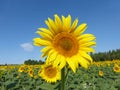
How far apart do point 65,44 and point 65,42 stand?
0.02m

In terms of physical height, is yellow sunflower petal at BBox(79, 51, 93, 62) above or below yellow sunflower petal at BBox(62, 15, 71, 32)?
below

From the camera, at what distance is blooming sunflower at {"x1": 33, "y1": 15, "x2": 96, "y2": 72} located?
291 centimetres

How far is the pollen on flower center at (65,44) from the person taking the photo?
296 centimetres

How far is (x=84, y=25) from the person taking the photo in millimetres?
3104

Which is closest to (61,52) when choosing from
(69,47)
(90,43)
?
(69,47)

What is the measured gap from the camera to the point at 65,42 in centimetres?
296

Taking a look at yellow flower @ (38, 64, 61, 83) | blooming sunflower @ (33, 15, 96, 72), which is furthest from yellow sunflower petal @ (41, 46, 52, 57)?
yellow flower @ (38, 64, 61, 83)

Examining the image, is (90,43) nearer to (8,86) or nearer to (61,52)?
(61,52)

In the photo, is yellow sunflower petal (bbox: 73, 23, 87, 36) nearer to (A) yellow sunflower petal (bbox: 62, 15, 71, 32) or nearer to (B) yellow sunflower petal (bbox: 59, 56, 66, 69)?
(A) yellow sunflower petal (bbox: 62, 15, 71, 32)

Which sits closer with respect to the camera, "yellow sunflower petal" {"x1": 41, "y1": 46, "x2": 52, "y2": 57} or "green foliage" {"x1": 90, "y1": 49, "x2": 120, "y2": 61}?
"yellow sunflower petal" {"x1": 41, "y1": 46, "x2": 52, "y2": 57}

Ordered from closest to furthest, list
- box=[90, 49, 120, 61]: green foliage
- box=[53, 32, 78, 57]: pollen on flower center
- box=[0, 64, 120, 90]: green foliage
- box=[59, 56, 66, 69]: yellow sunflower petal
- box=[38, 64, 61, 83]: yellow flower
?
box=[59, 56, 66, 69]: yellow sunflower petal < box=[53, 32, 78, 57]: pollen on flower center < box=[0, 64, 120, 90]: green foliage < box=[38, 64, 61, 83]: yellow flower < box=[90, 49, 120, 61]: green foliage

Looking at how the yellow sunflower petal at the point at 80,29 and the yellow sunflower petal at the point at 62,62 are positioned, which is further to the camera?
the yellow sunflower petal at the point at 80,29

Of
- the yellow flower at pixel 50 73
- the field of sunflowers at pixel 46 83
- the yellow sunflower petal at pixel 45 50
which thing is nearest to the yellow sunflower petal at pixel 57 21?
the yellow sunflower petal at pixel 45 50

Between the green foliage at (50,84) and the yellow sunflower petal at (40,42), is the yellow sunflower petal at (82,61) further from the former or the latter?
the green foliage at (50,84)
